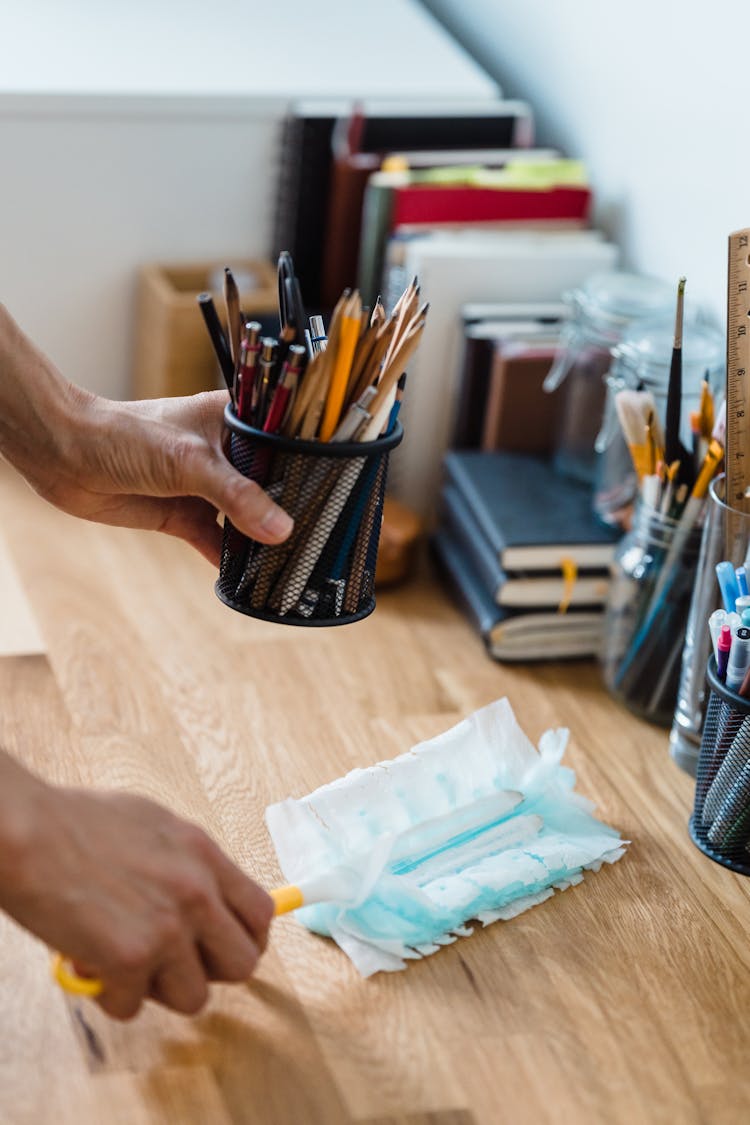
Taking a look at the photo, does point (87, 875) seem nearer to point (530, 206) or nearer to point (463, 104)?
point (530, 206)

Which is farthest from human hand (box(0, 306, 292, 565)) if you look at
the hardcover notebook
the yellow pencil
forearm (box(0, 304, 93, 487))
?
the hardcover notebook

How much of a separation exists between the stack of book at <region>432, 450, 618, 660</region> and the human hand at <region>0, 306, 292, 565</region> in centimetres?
41

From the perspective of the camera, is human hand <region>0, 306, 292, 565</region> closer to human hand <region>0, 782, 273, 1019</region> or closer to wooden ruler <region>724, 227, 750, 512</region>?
human hand <region>0, 782, 273, 1019</region>

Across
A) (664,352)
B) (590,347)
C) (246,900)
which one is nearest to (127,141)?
(590,347)

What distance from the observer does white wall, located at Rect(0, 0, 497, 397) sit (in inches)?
66.8

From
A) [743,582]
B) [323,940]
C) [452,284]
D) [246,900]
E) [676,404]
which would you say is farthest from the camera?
Answer: [452,284]

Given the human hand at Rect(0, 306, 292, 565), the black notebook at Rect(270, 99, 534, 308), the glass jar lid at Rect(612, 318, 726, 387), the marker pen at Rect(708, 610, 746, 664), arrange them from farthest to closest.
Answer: the black notebook at Rect(270, 99, 534, 308)
the glass jar lid at Rect(612, 318, 726, 387)
the marker pen at Rect(708, 610, 746, 664)
the human hand at Rect(0, 306, 292, 565)

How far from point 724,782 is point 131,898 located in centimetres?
52

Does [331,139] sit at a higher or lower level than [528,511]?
higher

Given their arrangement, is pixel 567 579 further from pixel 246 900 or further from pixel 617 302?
pixel 246 900

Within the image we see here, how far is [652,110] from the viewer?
1.61m

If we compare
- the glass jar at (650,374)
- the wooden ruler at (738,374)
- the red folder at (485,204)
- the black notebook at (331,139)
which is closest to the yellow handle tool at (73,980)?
the wooden ruler at (738,374)

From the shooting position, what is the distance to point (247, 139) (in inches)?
69.5

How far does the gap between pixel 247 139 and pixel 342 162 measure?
13 centimetres
